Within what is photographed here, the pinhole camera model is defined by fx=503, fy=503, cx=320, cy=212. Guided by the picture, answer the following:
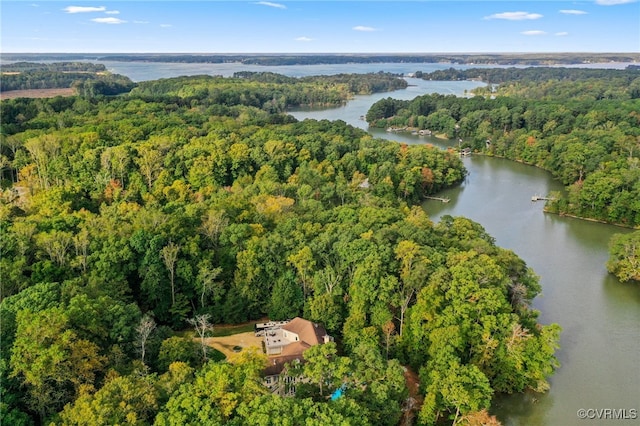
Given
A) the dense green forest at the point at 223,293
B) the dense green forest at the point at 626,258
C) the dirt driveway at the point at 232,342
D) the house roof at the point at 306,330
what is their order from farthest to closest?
the dense green forest at the point at 626,258, the dirt driveway at the point at 232,342, the house roof at the point at 306,330, the dense green forest at the point at 223,293

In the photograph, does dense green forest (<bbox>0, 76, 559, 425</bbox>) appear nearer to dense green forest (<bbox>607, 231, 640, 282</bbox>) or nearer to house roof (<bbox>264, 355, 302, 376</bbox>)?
house roof (<bbox>264, 355, 302, 376</bbox>)

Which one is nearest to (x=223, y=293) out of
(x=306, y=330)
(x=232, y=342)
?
(x=232, y=342)

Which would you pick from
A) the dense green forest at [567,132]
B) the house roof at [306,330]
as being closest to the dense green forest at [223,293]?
the house roof at [306,330]

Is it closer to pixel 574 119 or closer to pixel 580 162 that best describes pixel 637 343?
pixel 580 162

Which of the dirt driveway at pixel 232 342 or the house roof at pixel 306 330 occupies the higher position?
the house roof at pixel 306 330

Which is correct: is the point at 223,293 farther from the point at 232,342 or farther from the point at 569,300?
the point at 569,300

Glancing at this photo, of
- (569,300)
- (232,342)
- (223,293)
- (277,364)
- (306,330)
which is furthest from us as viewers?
(569,300)

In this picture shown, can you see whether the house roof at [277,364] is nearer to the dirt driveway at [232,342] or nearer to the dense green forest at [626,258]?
the dirt driveway at [232,342]
